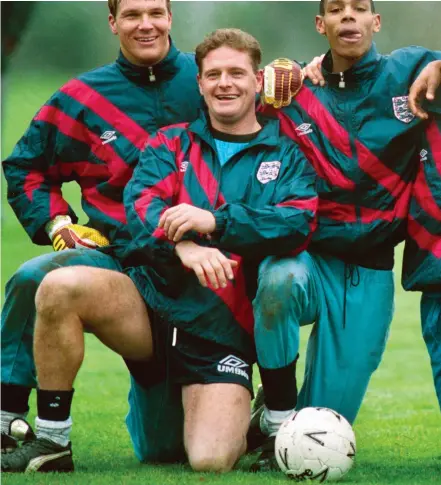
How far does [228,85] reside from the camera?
539 cm

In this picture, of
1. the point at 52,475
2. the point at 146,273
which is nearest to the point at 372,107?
the point at 146,273

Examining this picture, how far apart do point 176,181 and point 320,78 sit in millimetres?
910

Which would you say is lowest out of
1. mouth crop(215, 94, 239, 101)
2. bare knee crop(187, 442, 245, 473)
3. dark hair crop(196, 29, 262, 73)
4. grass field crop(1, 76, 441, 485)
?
grass field crop(1, 76, 441, 485)

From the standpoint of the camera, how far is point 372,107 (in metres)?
5.58

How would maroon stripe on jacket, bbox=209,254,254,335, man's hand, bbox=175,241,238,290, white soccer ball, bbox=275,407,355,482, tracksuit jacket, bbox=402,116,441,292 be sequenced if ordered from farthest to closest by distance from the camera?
tracksuit jacket, bbox=402,116,441,292 → maroon stripe on jacket, bbox=209,254,254,335 → man's hand, bbox=175,241,238,290 → white soccer ball, bbox=275,407,355,482

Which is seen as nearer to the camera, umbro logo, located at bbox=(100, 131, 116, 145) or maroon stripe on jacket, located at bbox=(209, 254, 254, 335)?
maroon stripe on jacket, located at bbox=(209, 254, 254, 335)

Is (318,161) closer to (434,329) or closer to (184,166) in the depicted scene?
(184,166)

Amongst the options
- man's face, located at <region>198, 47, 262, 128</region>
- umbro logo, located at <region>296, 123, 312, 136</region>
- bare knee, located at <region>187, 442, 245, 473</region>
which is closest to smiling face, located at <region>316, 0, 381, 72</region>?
umbro logo, located at <region>296, 123, 312, 136</region>

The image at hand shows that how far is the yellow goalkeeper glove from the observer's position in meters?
5.75

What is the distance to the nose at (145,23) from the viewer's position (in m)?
5.80

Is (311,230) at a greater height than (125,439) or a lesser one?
greater

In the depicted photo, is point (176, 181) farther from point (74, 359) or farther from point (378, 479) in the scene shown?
point (378, 479)

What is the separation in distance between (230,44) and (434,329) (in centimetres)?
164

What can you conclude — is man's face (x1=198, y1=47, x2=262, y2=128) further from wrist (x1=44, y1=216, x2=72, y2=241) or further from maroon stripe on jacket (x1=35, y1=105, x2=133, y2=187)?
wrist (x1=44, y1=216, x2=72, y2=241)
